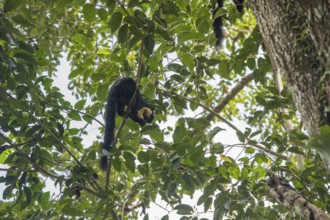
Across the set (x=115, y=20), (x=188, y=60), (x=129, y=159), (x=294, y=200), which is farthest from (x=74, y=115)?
(x=294, y=200)

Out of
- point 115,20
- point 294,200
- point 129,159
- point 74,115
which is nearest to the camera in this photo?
point 294,200

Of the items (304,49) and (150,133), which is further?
(150,133)

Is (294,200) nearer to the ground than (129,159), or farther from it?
nearer to the ground

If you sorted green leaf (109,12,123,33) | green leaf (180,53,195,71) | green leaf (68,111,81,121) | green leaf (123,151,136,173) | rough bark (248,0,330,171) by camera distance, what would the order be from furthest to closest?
green leaf (68,111,81,121)
green leaf (180,53,195,71)
green leaf (123,151,136,173)
green leaf (109,12,123,33)
rough bark (248,0,330,171)

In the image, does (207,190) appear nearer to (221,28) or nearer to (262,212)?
(262,212)

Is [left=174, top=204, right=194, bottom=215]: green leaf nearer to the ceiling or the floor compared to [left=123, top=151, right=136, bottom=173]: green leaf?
nearer to the floor

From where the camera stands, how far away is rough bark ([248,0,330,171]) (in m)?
1.13

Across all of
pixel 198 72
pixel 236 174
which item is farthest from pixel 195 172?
pixel 198 72

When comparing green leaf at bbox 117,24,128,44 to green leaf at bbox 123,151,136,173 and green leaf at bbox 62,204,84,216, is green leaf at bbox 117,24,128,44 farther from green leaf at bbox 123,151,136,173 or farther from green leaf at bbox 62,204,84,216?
green leaf at bbox 62,204,84,216

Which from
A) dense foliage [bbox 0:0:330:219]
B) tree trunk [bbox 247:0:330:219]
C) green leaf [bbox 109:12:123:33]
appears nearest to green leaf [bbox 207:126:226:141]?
dense foliage [bbox 0:0:330:219]

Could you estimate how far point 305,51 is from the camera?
1.19 meters

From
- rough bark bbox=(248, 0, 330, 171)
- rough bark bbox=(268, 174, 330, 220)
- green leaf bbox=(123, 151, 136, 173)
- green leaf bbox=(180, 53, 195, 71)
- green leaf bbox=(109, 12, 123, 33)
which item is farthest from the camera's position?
green leaf bbox=(180, 53, 195, 71)

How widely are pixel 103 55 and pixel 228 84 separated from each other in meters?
2.02

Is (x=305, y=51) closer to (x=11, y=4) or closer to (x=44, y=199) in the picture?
(x=11, y=4)
